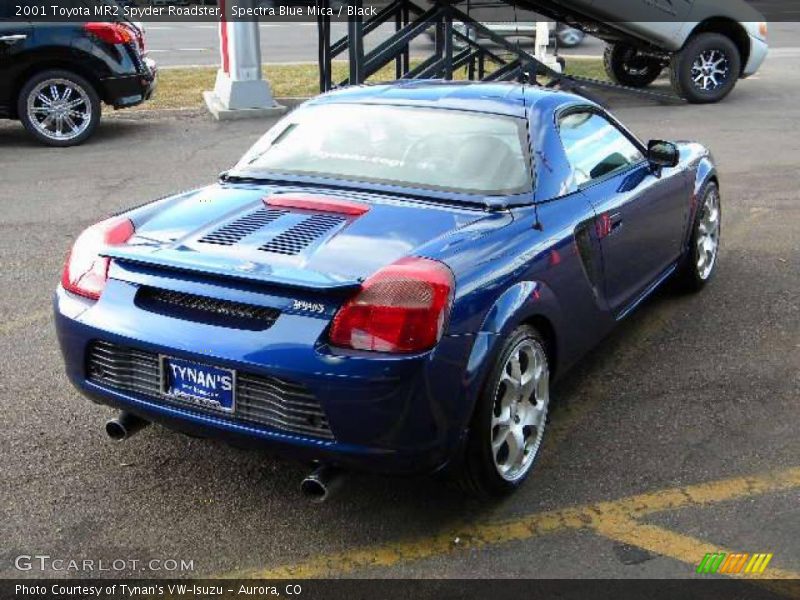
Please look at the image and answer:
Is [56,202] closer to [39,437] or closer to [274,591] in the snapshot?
[39,437]

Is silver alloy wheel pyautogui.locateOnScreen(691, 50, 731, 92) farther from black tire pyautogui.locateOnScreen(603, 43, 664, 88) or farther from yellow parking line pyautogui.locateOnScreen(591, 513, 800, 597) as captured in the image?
yellow parking line pyautogui.locateOnScreen(591, 513, 800, 597)

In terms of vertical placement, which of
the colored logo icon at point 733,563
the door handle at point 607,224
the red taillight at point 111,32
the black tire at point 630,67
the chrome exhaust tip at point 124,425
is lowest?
the black tire at point 630,67

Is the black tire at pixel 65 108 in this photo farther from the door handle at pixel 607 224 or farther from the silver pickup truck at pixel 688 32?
the door handle at pixel 607 224

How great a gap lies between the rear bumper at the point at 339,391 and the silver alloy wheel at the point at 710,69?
1189 centimetres

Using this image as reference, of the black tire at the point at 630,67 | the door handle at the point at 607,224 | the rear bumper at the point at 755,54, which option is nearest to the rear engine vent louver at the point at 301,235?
the door handle at the point at 607,224

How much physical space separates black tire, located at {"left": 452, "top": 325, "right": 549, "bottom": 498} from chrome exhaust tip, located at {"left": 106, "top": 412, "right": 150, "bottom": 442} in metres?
1.18

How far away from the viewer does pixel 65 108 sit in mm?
10367

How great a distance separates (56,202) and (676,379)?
5.71 m

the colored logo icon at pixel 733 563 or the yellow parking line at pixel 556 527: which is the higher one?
the colored logo icon at pixel 733 563

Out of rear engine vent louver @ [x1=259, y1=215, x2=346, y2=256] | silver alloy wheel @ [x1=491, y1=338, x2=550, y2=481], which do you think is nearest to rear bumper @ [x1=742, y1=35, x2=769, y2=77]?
silver alloy wheel @ [x1=491, y1=338, x2=550, y2=481]

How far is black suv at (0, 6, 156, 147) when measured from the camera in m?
9.95

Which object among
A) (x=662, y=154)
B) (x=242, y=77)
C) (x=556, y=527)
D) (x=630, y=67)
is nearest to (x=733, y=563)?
(x=556, y=527)

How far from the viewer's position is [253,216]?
11.7 ft

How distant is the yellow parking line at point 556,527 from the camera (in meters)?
3.08
